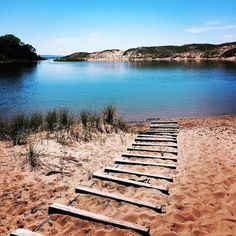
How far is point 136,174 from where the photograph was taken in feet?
22.5

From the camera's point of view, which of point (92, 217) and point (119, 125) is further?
point (119, 125)

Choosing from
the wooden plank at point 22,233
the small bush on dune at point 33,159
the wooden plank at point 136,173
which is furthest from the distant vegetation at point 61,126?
the wooden plank at point 22,233

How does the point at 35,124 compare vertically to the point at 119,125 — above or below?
above

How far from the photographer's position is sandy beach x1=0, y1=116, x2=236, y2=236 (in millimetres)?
4863

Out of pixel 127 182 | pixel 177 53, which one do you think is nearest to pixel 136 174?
pixel 127 182

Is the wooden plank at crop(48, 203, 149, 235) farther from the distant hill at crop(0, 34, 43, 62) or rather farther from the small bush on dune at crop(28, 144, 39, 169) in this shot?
the distant hill at crop(0, 34, 43, 62)

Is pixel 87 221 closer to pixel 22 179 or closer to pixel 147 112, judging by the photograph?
pixel 22 179

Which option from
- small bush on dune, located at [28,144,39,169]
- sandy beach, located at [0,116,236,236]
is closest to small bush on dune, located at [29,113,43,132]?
sandy beach, located at [0,116,236,236]

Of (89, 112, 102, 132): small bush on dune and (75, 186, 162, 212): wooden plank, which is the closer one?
(75, 186, 162, 212): wooden plank

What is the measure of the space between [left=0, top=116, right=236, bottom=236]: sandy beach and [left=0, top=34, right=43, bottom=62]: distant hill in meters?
83.9

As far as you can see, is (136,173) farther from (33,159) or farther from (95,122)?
(95,122)

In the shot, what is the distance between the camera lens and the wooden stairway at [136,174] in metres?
4.84

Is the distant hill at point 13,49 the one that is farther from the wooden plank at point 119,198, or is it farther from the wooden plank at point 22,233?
the wooden plank at point 22,233

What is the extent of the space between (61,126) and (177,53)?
351ft
